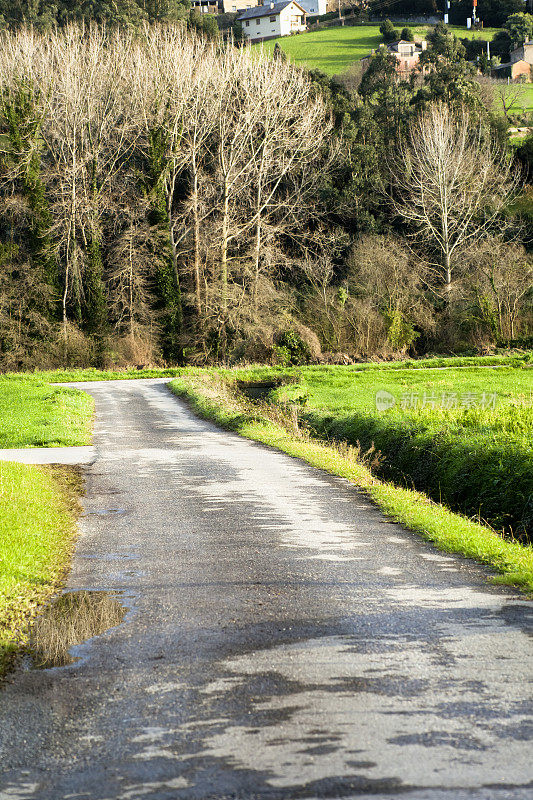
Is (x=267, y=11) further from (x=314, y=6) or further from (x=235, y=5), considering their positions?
(x=235, y=5)

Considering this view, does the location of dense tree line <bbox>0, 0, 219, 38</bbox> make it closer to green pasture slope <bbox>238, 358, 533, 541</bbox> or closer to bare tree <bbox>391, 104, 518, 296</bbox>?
bare tree <bbox>391, 104, 518, 296</bbox>

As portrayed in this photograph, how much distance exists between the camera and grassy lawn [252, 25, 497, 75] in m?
94.6

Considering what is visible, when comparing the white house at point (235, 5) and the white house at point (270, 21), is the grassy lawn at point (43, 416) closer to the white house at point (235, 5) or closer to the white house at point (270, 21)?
the white house at point (270, 21)

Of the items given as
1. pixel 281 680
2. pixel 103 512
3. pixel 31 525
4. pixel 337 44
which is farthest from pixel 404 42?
pixel 281 680

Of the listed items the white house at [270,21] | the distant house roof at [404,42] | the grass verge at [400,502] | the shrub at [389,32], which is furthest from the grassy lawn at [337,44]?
the grass verge at [400,502]

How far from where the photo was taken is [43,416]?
81.4 ft

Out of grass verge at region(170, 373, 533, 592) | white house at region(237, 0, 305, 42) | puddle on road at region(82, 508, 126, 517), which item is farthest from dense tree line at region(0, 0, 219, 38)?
puddle on road at region(82, 508, 126, 517)

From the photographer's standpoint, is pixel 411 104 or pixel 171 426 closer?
pixel 171 426

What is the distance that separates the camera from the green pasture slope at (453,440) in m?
12.2

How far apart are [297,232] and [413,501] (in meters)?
47.5

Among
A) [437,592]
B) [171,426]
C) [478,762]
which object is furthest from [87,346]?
[478,762]

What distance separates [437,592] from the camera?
7.57 m

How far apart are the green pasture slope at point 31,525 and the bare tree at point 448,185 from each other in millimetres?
33481

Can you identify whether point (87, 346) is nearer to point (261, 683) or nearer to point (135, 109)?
point (135, 109)
